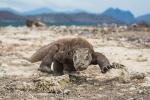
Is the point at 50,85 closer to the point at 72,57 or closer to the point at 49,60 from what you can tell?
the point at 72,57

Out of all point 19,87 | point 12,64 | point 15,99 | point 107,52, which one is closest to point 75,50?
point 19,87

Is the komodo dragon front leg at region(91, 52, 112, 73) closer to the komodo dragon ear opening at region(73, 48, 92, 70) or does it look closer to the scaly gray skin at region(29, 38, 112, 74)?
the scaly gray skin at region(29, 38, 112, 74)

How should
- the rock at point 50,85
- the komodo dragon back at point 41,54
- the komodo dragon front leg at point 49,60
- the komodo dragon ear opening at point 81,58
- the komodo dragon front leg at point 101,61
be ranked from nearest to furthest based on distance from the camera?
the rock at point 50,85
the komodo dragon ear opening at point 81,58
the komodo dragon front leg at point 101,61
the komodo dragon front leg at point 49,60
the komodo dragon back at point 41,54

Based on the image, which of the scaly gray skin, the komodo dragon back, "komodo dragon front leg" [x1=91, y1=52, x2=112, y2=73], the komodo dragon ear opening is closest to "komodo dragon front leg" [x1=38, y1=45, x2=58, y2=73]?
the scaly gray skin

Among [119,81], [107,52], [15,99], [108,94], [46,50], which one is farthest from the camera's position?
[107,52]

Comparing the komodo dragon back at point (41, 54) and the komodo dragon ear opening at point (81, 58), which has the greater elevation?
the komodo dragon ear opening at point (81, 58)

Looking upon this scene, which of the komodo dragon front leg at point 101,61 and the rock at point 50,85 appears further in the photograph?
the komodo dragon front leg at point 101,61

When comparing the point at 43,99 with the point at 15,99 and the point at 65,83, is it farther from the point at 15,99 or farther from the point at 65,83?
the point at 65,83

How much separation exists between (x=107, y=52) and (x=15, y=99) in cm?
918

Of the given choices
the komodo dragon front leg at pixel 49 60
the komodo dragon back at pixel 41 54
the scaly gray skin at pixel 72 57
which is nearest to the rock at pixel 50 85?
the scaly gray skin at pixel 72 57

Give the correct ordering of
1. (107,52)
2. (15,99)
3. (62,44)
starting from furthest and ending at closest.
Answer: (107,52), (62,44), (15,99)

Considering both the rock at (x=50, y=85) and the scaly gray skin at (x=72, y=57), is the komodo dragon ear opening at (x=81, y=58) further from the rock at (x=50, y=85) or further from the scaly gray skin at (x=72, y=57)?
the rock at (x=50, y=85)

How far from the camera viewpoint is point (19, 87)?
1014cm

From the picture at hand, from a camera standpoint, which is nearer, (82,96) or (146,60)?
(82,96)
